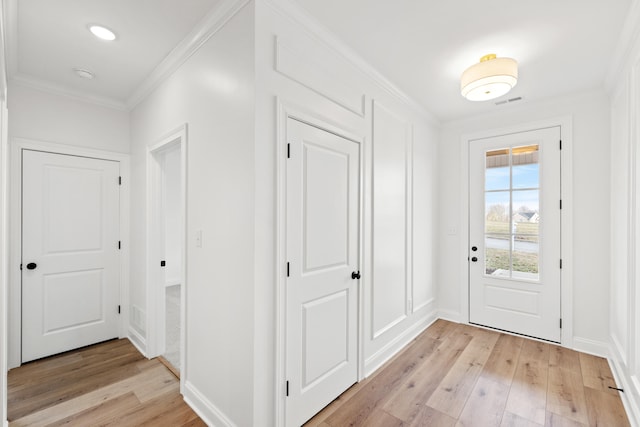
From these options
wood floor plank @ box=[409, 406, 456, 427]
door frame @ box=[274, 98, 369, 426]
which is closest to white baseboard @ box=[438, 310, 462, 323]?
wood floor plank @ box=[409, 406, 456, 427]

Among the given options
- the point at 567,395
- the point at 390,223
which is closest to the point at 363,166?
the point at 390,223

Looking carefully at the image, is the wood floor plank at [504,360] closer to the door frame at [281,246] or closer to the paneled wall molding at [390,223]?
the paneled wall molding at [390,223]

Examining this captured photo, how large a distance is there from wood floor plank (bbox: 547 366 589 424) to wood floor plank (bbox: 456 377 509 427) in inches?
12.0

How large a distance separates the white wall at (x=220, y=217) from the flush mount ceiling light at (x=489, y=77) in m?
1.70

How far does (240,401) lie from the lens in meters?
1.67

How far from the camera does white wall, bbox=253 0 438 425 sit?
1639mm

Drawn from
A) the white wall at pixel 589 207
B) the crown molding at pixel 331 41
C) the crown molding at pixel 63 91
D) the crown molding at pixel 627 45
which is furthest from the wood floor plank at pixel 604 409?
the crown molding at pixel 63 91

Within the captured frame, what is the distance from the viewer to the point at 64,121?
9.37 ft

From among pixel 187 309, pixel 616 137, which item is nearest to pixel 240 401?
pixel 187 309

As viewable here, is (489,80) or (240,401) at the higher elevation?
(489,80)

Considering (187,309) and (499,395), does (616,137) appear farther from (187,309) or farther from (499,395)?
(187,309)

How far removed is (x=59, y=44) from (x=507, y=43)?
3350 millimetres

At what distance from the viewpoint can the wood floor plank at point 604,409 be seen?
1.91 m

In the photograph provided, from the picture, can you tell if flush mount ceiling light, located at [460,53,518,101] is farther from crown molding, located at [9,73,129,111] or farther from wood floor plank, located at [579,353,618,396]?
crown molding, located at [9,73,129,111]
